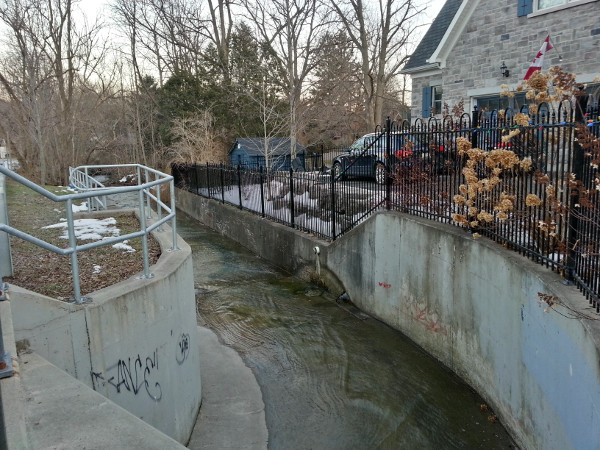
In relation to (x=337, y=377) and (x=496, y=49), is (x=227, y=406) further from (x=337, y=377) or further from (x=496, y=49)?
(x=496, y=49)

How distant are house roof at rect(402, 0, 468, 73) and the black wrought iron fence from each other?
817 cm

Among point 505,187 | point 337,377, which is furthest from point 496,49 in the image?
point 337,377

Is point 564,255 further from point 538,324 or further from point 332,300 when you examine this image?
point 332,300

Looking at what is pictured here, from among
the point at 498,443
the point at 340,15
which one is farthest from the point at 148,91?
the point at 498,443

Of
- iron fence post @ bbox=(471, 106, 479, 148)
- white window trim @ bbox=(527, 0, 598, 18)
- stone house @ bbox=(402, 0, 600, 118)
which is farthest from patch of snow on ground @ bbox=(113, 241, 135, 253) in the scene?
white window trim @ bbox=(527, 0, 598, 18)

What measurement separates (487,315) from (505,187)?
1.46 meters

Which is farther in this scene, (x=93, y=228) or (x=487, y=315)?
(x=93, y=228)

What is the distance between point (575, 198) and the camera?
4336 mm

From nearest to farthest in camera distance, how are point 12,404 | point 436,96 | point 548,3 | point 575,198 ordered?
point 12,404, point 575,198, point 548,3, point 436,96

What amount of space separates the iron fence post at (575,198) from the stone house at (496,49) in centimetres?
759

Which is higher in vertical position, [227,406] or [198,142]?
[198,142]

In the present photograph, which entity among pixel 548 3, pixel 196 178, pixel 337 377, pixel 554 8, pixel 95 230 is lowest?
pixel 337 377

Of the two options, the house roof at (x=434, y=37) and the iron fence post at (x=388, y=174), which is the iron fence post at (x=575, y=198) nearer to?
the iron fence post at (x=388, y=174)

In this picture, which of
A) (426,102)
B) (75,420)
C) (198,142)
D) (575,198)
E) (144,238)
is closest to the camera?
(75,420)
